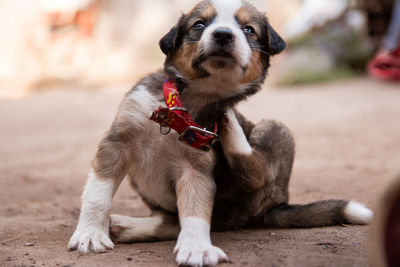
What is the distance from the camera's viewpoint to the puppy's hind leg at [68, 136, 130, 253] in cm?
325

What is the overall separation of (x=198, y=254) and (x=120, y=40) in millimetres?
16163

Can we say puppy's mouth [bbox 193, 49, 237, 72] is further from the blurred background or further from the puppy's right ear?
the blurred background

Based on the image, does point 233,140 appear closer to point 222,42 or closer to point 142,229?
point 222,42

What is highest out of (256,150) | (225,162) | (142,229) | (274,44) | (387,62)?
(387,62)

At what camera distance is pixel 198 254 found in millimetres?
2932

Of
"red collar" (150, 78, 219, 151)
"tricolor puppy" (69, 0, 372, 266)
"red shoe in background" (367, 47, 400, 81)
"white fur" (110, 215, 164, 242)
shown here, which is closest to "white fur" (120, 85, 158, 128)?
"tricolor puppy" (69, 0, 372, 266)

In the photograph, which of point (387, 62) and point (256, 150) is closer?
point (256, 150)

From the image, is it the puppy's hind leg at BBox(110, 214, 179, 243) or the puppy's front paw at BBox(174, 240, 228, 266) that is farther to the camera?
the puppy's hind leg at BBox(110, 214, 179, 243)

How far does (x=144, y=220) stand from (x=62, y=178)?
8.16 ft

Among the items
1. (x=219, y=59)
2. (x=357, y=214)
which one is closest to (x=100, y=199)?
(x=219, y=59)

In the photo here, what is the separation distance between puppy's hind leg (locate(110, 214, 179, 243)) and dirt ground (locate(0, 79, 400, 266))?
0.18 m

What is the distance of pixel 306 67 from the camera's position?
15008 mm

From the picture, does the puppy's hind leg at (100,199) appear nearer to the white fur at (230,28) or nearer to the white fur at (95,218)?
the white fur at (95,218)

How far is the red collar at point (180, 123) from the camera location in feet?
10.9
